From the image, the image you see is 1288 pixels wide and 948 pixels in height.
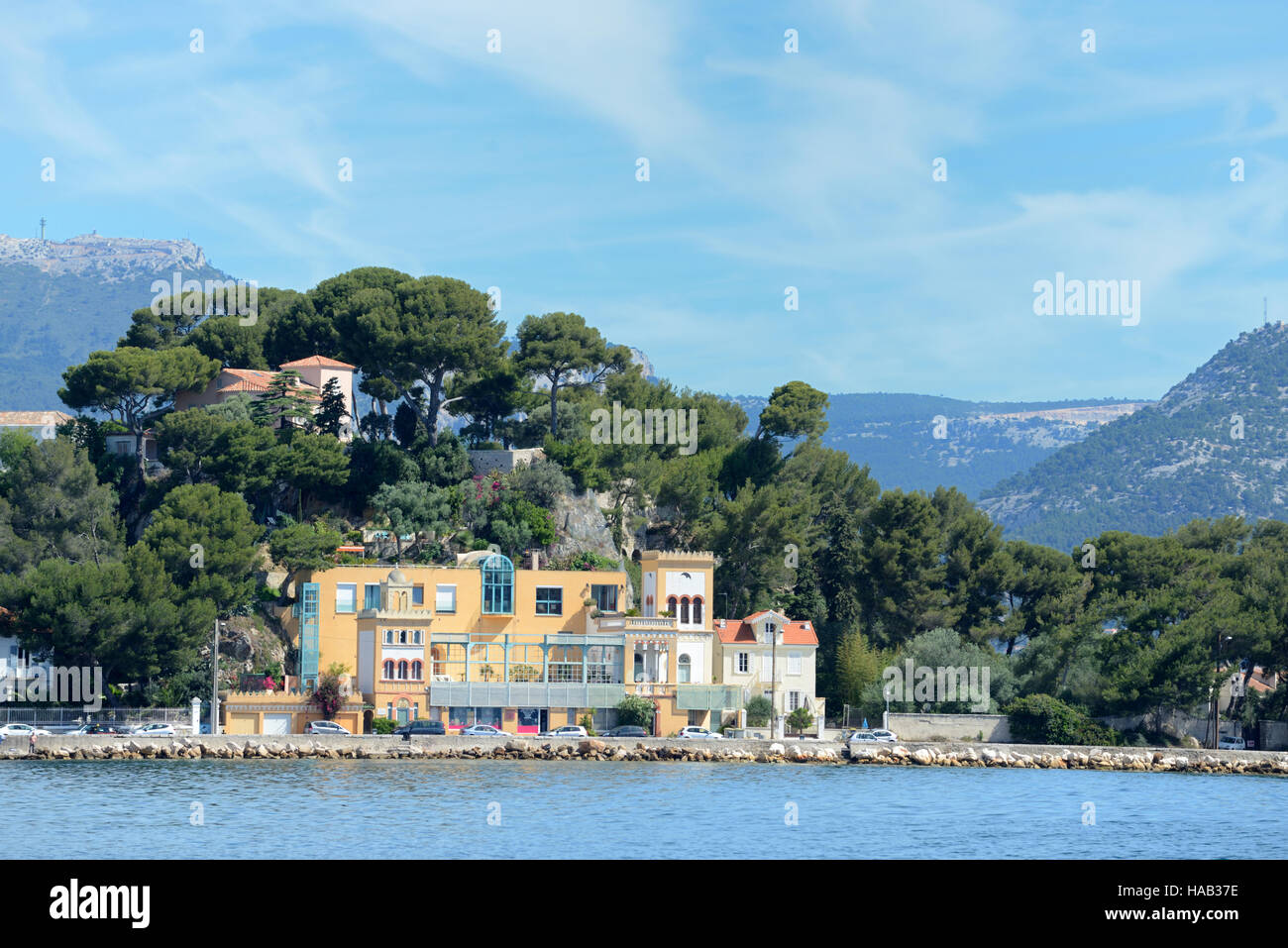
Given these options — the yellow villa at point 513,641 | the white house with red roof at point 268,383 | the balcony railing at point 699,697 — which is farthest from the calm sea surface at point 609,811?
the white house with red roof at point 268,383

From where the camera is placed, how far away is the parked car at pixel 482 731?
58003 millimetres

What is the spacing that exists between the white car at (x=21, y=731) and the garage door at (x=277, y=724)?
25.8 ft

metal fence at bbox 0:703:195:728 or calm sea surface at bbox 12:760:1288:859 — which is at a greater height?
metal fence at bbox 0:703:195:728

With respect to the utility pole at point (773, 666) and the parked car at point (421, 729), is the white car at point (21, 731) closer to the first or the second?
the parked car at point (421, 729)

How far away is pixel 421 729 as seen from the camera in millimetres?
58094

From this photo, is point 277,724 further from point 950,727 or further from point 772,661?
point 950,727

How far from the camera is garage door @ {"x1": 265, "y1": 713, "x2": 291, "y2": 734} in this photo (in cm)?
5962

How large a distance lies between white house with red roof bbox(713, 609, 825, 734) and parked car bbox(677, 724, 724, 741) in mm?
4762

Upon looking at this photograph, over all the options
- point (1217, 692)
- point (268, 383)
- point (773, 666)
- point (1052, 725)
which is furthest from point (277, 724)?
point (1217, 692)

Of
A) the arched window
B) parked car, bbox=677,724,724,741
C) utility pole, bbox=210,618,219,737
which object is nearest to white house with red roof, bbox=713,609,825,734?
parked car, bbox=677,724,724,741

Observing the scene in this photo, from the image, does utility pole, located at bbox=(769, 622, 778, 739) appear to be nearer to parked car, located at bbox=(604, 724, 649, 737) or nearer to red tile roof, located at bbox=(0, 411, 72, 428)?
parked car, located at bbox=(604, 724, 649, 737)

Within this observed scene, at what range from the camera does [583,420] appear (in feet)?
259

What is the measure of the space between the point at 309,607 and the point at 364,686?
3964 millimetres
